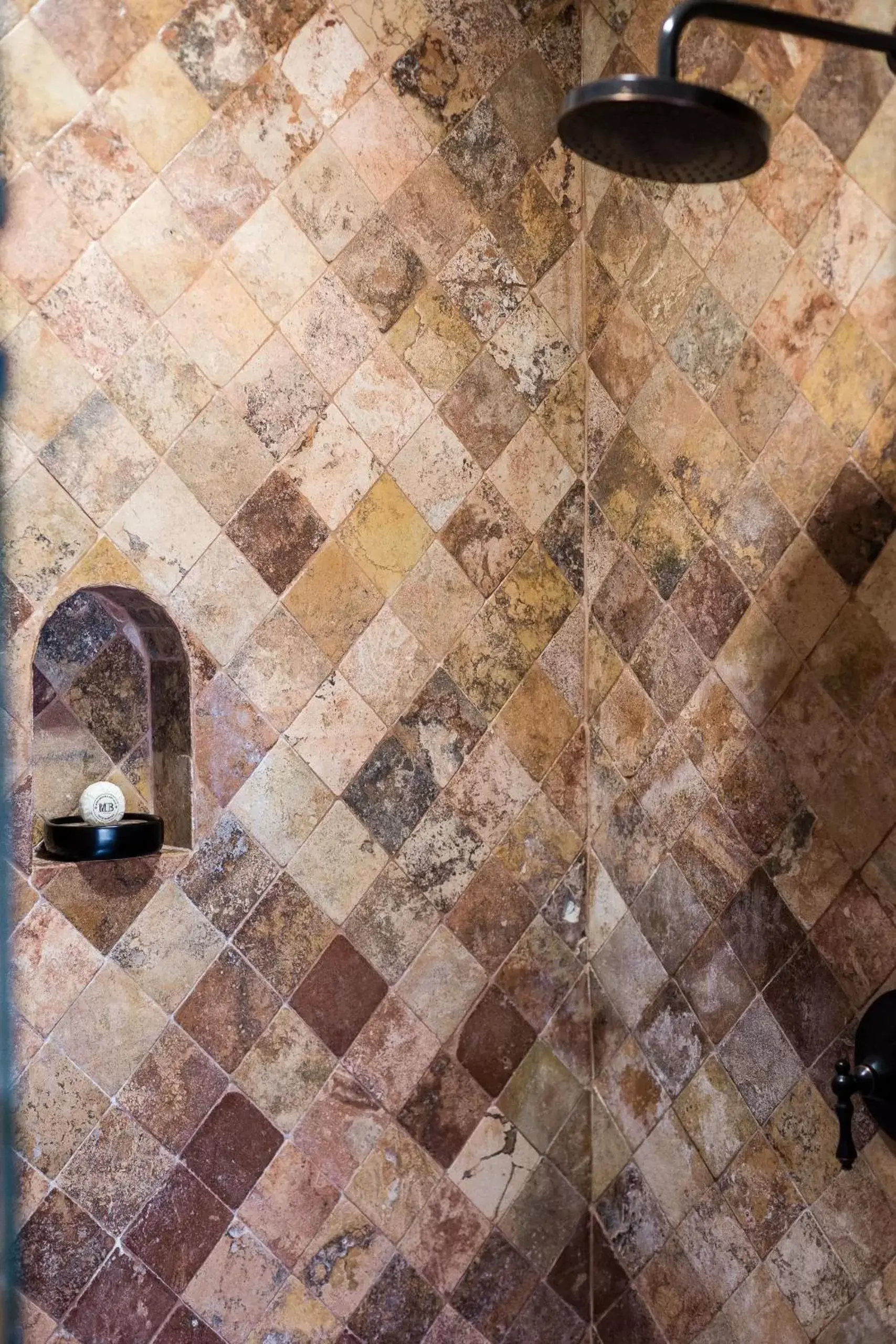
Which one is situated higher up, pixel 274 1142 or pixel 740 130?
pixel 740 130

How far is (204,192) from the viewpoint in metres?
1.74

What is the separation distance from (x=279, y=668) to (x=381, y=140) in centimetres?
84

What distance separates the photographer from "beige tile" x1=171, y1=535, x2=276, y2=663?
1765 millimetres

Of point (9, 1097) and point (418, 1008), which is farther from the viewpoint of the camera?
point (418, 1008)

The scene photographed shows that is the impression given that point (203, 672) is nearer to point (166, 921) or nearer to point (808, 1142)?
point (166, 921)

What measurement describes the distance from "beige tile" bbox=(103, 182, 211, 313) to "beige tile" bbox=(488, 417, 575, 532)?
1.88ft

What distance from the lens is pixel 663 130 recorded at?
45.6 inches

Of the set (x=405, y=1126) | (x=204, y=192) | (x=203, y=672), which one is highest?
(x=204, y=192)

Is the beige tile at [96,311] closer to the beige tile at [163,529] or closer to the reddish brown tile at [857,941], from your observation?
the beige tile at [163,529]

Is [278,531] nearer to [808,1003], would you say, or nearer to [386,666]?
[386,666]

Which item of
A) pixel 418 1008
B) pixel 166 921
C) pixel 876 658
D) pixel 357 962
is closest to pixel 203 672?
pixel 166 921

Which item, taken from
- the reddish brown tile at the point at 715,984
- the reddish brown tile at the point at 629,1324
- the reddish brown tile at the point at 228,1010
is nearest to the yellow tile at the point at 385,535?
the reddish brown tile at the point at 228,1010

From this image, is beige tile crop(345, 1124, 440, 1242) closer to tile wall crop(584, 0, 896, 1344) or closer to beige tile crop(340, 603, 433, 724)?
tile wall crop(584, 0, 896, 1344)

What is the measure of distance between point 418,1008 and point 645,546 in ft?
2.73
